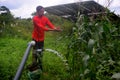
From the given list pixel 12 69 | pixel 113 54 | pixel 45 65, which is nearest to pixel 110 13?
pixel 113 54

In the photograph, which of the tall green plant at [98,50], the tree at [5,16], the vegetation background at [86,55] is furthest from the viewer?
the tree at [5,16]

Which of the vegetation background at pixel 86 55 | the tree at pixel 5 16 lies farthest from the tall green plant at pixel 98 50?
the tree at pixel 5 16

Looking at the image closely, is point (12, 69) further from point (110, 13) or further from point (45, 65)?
point (110, 13)

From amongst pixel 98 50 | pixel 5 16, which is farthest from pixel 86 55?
pixel 5 16

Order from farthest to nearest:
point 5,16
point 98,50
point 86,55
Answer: point 5,16 → point 98,50 → point 86,55

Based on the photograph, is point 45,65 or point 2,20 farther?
point 2,20

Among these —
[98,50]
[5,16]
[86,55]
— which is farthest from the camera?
[5,16]

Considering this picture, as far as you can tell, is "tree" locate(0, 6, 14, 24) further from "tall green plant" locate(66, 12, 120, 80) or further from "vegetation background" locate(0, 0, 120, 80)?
"tall green plant" locate(66, 12, 120, 80)

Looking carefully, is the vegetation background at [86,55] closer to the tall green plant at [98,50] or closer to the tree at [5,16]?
the tall green plant at [98,50]

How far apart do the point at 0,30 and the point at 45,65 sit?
26.0ft

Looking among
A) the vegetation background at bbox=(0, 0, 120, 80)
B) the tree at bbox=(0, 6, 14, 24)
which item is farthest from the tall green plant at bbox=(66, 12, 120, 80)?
the tree at bbox=(0, 6, 14, 24)

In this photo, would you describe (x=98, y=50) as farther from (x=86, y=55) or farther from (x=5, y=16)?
(x=5, y=16)

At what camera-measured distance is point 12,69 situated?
600 cm

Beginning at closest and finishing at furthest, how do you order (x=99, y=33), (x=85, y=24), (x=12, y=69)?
(x=99, y=33)
(x=85, y=24)
(x=12, y=69)
